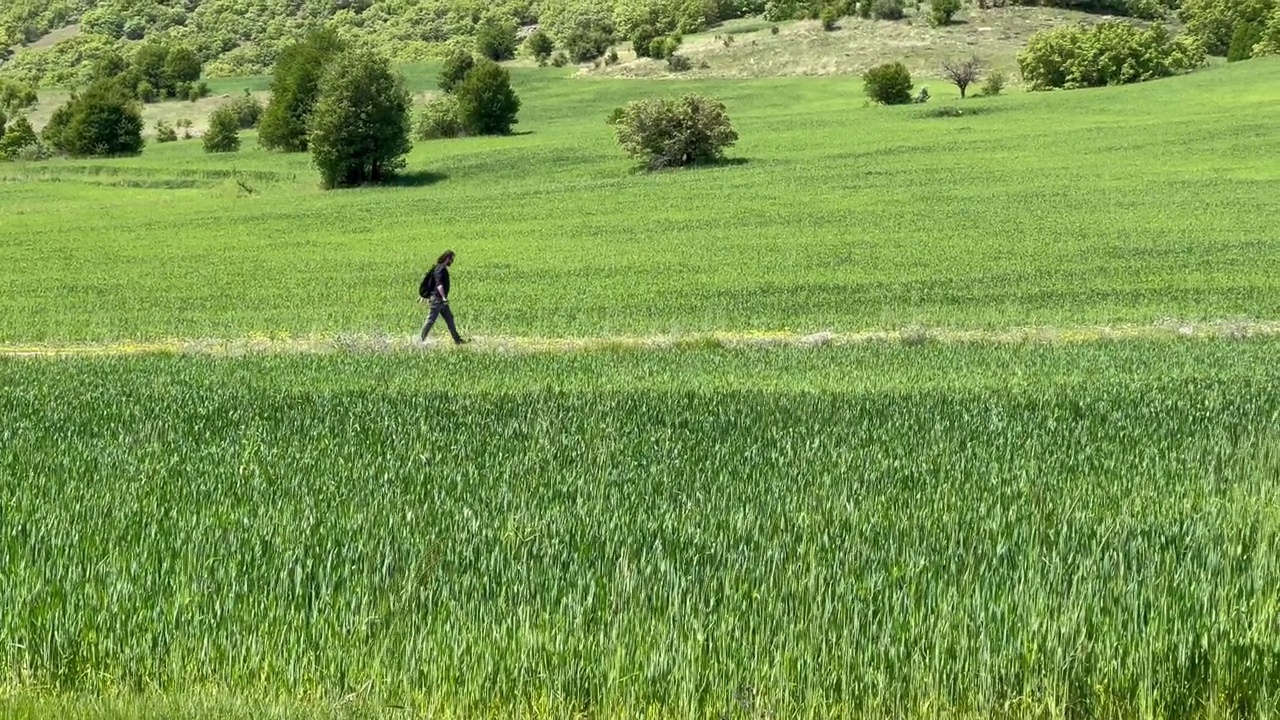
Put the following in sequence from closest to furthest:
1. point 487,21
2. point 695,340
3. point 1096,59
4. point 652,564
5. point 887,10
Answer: point 652,564 < point 695,340 < point 1096,59 < point 887,10 < point 487,21

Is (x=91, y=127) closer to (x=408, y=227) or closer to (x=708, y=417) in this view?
(x=408, y=227)

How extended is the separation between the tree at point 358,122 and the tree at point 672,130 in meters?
13.4

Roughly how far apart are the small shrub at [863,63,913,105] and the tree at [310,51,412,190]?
119ft

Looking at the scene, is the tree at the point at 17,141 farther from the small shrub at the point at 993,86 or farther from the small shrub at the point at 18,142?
the small shrub at the point at 993,86

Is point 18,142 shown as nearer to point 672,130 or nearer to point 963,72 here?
point 672,130

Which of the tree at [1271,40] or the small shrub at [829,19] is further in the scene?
the small shrub at [829,19]

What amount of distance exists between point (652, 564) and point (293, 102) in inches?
3250

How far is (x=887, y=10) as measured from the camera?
380ft

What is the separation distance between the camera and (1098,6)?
411ft

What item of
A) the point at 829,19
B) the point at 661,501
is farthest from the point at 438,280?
the point at 829,19

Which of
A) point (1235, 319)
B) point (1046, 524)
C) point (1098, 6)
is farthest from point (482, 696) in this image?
point (1098, 6)

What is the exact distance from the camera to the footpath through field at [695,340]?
2431 centimetres

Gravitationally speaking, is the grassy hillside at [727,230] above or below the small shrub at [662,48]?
below

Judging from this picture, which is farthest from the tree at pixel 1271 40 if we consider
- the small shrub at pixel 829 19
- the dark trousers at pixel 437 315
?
the dark trousers at pixel 437 315
